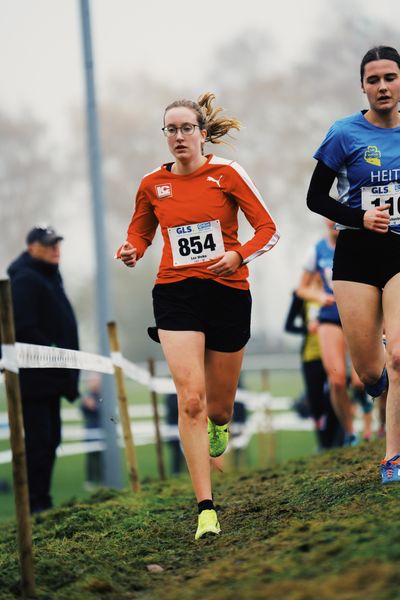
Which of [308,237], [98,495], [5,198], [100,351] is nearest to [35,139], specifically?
[5,198]

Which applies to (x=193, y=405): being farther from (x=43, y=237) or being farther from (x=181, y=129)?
(x=43, y=237)

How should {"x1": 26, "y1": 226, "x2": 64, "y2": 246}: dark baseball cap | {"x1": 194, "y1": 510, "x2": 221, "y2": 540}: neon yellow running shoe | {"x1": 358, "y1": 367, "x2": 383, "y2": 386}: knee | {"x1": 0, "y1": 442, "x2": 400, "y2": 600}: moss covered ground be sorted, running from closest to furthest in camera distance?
{"x1": 0, "y1": 442, "x2": 400, "y2": 600}: moss covered ground, {"x1": 194, "y1": 510, "x2": 221, "y2": 540}: neon yellow running shoe, {"x1": 358, "y1": 367, "x2": 383, "y2": 386}: knee, {"x1": 26, "y1": 226, "x2": 64, "y2": 246}: dark baseball cap

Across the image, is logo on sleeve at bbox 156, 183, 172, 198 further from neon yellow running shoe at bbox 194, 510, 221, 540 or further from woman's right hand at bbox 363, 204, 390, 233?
neon yellow running shoe at bbox 194, 510, 221, 540

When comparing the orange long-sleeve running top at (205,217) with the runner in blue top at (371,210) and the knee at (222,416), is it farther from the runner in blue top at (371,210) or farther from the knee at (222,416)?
the knee at (222,416)

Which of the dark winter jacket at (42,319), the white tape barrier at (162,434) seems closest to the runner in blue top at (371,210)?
the dark winter jacket at (42,319)

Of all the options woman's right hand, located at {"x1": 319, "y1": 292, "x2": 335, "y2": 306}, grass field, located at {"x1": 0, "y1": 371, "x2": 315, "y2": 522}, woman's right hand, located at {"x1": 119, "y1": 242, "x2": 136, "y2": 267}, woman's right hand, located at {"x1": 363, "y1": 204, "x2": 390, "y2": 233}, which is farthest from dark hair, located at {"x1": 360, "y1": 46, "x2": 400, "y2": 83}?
grass field, located at {"x1": 0, "y1": 371, "x2": 315, "y2": 522}

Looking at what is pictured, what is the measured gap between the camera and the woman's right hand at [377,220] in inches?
254

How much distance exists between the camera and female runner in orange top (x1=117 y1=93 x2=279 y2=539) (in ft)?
21.3

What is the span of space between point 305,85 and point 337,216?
1790 inches

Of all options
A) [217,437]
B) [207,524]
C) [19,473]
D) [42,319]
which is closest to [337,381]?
[42,319]

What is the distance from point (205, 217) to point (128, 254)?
489 mm

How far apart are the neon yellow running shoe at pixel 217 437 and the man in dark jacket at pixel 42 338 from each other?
249 centimetres

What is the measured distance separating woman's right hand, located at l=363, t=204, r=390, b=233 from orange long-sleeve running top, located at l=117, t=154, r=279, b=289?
21.7 inches

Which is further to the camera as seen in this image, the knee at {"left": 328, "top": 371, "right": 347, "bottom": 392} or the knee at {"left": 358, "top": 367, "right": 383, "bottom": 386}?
the knee at {"left": 328, "top": 371, "right": 347, "bottom": 392}
